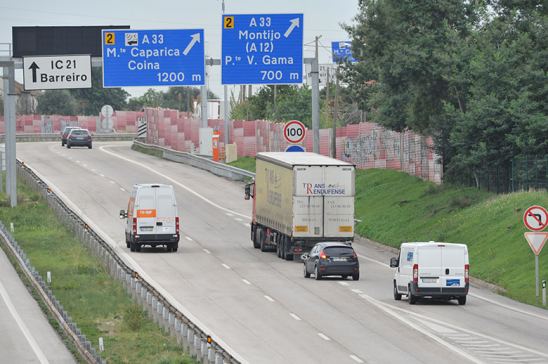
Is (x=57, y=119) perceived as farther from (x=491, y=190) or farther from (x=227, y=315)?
(x=227, y=315)

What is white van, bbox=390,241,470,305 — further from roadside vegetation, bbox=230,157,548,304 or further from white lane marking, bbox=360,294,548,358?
roadside vegetation, bbox=230,157,548,304

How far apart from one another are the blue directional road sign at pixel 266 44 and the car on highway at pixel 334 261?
14804 mm

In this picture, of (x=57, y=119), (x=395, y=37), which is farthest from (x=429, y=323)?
(x=57, y=119)

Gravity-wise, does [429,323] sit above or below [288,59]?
below

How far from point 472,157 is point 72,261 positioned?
1706 cm

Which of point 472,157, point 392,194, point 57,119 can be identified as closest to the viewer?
point 472,157

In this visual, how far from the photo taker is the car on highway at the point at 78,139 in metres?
110

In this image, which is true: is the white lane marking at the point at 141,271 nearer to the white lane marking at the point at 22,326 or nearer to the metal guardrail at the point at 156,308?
the metal guardrail at the point at 156,308

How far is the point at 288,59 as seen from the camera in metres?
59.9

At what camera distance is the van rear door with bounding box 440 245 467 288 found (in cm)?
3956

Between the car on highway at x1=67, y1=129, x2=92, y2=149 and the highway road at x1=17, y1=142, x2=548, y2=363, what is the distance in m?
40.3

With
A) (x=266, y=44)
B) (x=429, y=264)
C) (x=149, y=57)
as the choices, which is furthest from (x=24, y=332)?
(x=149, y=57)

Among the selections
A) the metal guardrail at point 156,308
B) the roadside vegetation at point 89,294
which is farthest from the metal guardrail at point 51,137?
the metal guardrail at point 156,308

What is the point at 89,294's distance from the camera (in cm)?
4256
